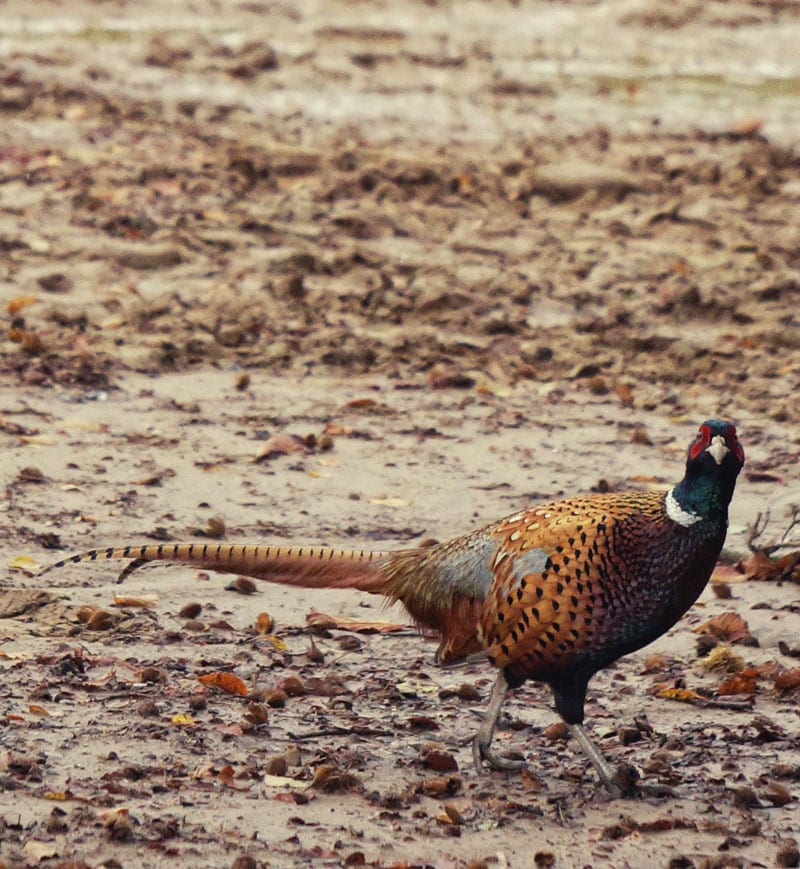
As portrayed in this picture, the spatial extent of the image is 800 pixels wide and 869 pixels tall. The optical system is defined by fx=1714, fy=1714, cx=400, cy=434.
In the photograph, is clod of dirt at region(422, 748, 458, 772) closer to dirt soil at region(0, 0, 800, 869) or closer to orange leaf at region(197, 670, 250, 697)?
dirt soil at region(0, 0, 800, 869)

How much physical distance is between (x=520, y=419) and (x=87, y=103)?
5096 millimetres

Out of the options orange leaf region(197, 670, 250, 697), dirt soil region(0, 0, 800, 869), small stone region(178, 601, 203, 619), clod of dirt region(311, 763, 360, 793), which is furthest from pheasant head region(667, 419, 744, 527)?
small stone region(178, 601, 203, 619)

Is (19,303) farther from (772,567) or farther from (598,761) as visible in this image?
(598,761)

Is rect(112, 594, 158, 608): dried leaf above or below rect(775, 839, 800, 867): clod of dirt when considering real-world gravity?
below

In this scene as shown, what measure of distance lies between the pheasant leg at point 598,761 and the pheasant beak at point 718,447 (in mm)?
858

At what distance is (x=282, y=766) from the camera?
4531 mm

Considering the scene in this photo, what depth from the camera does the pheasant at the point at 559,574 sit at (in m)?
4.45

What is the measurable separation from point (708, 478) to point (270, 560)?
48.2 inches

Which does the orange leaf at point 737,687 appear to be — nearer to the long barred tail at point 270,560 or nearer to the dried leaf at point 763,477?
the long barred tail at point 270,560

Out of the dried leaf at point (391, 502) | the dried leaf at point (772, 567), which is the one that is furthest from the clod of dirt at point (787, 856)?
the dried leaf at point (391, 502)

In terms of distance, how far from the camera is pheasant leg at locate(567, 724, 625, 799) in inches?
181

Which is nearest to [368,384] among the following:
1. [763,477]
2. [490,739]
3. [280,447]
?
[280,447]

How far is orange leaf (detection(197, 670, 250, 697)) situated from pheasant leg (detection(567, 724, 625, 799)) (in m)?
1.03

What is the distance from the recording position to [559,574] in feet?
14.8
